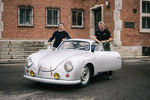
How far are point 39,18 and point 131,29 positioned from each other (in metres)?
7.94

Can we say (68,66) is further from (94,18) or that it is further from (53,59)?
(94,18)

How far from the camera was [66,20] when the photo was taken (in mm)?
19734

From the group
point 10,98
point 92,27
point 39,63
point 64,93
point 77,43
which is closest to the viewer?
point 10,98

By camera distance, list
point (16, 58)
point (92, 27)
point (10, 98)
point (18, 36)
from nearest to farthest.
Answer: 1. point (10, 98)
2. point (16, 58)
3. point (18, 36)
4. point (92, 27)

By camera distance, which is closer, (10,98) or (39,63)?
(10,98)

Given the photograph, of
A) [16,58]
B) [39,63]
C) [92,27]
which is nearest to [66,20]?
[92,27]

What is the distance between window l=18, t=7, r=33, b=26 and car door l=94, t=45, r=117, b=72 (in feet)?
43.7

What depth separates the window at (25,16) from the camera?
18781 millimetres

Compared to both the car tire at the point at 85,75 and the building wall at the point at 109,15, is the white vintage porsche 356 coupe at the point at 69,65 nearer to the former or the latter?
the car tire at the point at 85,75

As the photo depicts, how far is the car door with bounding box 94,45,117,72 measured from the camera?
20.0ft

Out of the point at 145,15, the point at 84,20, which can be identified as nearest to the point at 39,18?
the point at 84,20

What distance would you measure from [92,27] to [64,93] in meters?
15.4

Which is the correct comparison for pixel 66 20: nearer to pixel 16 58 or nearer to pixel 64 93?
pixel 16 58

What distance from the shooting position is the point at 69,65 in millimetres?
5098
